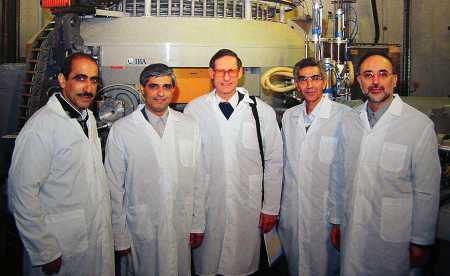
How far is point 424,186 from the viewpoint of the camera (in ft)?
6.07

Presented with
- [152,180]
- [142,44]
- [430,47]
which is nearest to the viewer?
[152,180]

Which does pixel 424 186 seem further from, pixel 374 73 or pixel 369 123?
pixel 374 73

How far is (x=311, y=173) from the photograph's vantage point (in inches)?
96.3

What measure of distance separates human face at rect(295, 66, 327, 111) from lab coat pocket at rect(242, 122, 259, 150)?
15.0 inches

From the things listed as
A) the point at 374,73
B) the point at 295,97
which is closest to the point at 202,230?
the point at 374,73

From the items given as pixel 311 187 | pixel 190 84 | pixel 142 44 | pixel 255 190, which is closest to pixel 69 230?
pixel 255 190

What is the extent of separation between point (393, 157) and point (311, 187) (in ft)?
2.05

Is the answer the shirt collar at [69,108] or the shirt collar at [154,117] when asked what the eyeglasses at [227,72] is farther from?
the shirt collar at [69,108]

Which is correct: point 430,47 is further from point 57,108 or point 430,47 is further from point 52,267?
point 52,267

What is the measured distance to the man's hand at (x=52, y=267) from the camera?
71.1 inches

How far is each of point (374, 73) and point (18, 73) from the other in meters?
3.82

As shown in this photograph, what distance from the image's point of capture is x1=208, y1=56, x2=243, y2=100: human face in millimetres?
2453

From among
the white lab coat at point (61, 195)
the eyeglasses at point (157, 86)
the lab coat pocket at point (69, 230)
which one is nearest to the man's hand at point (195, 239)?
the white lab coat at point (61, 195)

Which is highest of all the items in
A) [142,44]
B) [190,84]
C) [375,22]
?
[375,22]
